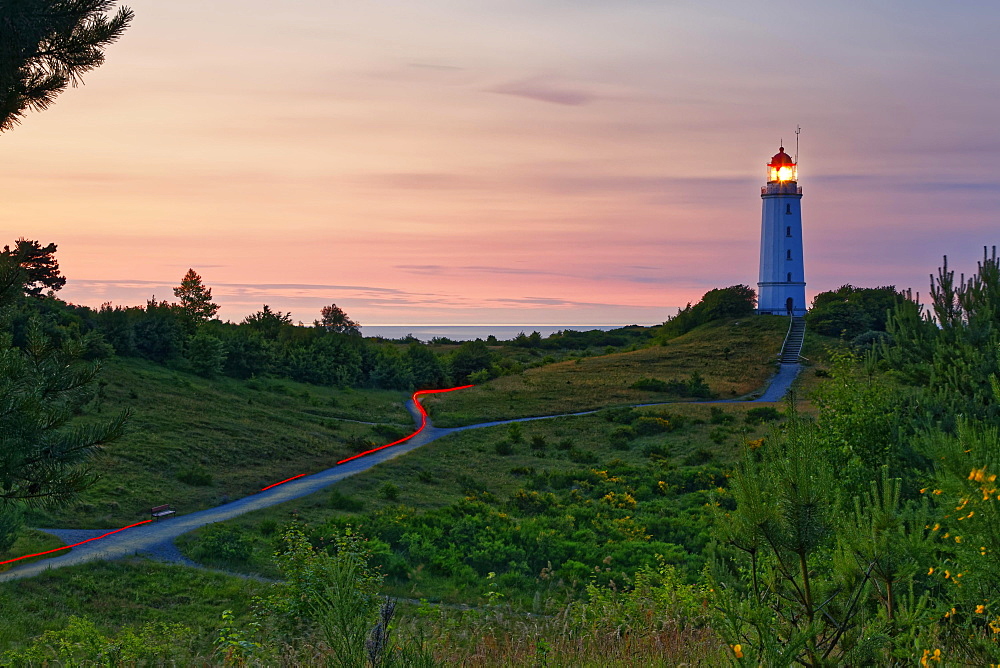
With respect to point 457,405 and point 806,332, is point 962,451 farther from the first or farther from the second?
point 806,332

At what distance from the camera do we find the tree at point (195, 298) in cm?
4722

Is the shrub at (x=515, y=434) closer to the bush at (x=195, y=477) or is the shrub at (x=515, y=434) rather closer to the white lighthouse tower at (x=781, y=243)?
the bush at (x=195, y=477)

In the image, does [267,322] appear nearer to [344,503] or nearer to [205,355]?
[205,355]

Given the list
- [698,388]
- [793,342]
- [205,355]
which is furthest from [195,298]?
[793,342]

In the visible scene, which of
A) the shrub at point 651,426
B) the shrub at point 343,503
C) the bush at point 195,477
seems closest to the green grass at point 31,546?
the bush at point 195,477

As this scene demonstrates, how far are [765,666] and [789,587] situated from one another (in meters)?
0.90

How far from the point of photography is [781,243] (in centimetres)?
6706

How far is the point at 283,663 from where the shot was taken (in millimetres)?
6680

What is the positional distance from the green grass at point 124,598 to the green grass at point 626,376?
88.5ft

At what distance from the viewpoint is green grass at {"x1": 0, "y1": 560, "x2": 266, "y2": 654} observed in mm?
11617

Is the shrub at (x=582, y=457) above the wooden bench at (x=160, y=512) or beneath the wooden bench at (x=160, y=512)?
above

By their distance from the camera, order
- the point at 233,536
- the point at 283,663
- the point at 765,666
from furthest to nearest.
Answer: the point at 233,536 → the point at 283,663 → the point at 765,666

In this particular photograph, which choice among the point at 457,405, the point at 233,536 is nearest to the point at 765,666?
the point at 233,536

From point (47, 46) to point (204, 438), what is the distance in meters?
22.4
